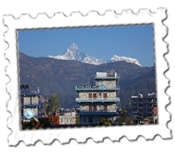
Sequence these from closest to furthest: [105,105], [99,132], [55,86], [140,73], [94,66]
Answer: [99,132], [105,105], [55,86], [140,73], [94,66]

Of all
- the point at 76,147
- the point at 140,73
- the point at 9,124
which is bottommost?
the point at 76,147

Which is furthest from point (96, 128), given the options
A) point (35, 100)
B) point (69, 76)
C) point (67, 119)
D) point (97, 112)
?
point (69, 76)

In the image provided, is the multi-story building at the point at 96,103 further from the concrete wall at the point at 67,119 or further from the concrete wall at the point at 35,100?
the concrete wall at the point at 67,119

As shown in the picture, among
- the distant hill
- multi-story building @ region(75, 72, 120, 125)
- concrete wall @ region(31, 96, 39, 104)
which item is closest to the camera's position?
multi-story building @ region(75, 72, 120, 125)

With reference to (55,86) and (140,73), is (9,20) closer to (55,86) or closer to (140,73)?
(55,86)

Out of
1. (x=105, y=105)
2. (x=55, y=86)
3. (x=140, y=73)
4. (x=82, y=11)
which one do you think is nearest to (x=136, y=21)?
(x=82, y=11)

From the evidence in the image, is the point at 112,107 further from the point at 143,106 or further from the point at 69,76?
the point at 69,76

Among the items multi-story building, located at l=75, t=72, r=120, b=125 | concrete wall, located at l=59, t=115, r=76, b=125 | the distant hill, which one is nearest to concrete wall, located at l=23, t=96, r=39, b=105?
multi-story building, located at l=75, t=72, r=120, b=125

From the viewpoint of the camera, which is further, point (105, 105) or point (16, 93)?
point (105, 105)

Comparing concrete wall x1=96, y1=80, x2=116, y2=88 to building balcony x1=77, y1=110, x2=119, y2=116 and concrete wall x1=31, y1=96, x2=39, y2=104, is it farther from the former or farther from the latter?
concrete wall x1=31, y1=96, x2=39, y2=104
